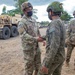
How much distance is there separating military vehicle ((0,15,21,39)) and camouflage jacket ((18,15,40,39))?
463 inches

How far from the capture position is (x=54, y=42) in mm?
3363

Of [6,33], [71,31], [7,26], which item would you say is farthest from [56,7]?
[7,26]

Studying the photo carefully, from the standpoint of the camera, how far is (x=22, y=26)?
4.64 metres

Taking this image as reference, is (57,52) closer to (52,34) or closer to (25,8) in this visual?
(52,34)

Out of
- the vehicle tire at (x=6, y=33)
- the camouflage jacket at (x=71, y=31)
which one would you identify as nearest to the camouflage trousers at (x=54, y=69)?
the camouflage jacket at (x=71, y=31)

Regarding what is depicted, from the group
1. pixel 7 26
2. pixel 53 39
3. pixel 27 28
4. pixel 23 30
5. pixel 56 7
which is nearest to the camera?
pixel 53 39

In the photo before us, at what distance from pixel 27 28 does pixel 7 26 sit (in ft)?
42.0

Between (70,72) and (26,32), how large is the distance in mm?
2366

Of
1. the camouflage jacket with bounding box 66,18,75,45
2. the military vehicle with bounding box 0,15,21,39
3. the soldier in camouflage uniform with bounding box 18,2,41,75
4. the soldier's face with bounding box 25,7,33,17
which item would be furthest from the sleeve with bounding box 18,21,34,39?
the military vehicle with bounding box 0,15,21,39

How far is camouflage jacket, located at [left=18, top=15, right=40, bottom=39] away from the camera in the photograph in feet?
15.1

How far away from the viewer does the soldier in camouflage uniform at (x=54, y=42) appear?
3.37 meters

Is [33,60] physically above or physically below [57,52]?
below

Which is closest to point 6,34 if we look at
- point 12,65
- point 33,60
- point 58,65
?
point 12,65

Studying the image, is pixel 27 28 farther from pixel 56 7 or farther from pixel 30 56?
pixel 56 7
